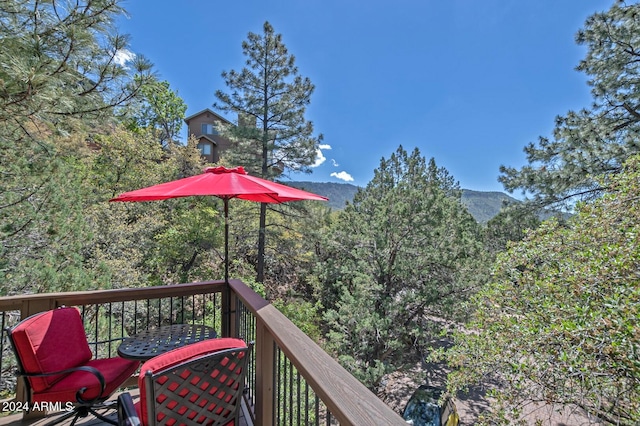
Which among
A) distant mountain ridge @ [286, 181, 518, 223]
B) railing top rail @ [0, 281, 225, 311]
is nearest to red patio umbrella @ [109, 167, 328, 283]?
railing top rail @ [0, 281, 225, 311]

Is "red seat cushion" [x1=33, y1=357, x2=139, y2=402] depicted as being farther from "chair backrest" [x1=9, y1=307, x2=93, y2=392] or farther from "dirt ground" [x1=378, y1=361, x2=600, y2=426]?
"dirt ground" [x1=378, y1=361, x2=600, y2=426]

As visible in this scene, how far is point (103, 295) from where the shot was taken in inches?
105

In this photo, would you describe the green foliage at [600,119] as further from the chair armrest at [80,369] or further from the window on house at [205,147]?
the window on house at [205,147]

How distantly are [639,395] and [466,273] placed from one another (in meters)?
6.67

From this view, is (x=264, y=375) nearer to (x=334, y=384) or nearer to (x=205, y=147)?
(x=334, y=384)

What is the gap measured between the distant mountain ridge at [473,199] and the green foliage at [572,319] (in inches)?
207

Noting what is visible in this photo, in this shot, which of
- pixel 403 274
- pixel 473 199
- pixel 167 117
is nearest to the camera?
pixel 403 274

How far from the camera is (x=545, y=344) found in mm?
2959

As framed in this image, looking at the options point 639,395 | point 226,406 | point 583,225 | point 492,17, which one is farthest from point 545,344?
point 492,17

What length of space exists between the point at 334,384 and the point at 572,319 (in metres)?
3.32

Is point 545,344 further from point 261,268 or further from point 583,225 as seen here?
point 261,268

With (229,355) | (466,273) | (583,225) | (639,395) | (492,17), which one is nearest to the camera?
(229,355)

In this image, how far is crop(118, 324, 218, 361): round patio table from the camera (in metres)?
2.14

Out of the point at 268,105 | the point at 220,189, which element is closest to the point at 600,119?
the point at 220,189
